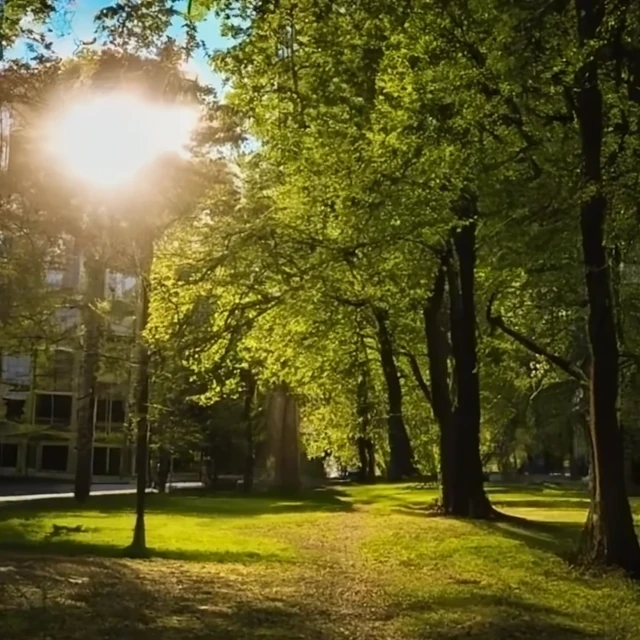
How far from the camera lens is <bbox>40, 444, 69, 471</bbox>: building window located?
6925 centimetres

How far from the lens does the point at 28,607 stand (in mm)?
10133

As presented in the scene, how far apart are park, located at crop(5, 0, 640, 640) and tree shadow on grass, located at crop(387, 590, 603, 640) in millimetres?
63

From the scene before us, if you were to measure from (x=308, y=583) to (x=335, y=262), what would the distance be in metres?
8.86

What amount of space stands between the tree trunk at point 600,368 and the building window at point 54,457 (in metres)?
59.5

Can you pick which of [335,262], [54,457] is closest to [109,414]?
[54,457]

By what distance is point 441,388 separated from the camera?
87.5ft

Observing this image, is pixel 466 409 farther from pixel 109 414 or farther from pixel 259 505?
pixel 109 414

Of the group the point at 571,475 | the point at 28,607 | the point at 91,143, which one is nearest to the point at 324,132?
the point at 91,143

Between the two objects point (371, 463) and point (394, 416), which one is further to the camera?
point (371, 463)

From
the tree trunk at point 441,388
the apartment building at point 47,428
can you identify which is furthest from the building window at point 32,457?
the tree trunk at point 441,388

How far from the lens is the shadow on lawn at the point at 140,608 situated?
29.7ft

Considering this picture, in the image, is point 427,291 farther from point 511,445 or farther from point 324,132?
point 511,445

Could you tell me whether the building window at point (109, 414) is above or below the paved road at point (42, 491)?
above

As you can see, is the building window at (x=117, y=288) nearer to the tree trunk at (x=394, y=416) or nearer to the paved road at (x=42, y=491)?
the paved road at (x=42, y=491)
